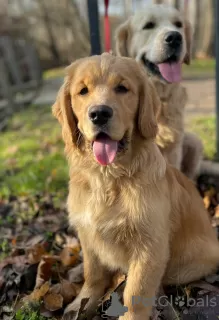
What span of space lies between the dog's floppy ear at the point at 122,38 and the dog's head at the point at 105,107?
1.59 metres

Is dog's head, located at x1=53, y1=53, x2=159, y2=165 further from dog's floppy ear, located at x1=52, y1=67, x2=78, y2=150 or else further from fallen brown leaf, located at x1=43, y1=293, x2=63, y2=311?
fallen brown leaf, located at x1=43, y1=293, x2=63, y2=311

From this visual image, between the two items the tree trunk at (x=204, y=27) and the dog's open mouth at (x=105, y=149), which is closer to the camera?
the dog's open mouth at (x=105, y=149)

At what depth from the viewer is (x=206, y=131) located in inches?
234

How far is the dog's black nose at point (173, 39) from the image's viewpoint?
323 centimetres

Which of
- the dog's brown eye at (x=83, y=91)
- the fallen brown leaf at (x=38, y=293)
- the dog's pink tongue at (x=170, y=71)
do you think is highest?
the dog's brown eye at (x=83, y=91)

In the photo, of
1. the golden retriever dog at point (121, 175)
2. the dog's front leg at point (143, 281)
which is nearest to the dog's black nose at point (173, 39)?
the golden retriever dog at point (121, 175)

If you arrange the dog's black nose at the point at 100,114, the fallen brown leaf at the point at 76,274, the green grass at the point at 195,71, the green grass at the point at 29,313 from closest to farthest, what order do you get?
the dog's black nose at the point at 100,114 < the green grass at the point at 29,313 < the fallen brown leaf at the point at 76,274 < the green grass at the point at 195,71

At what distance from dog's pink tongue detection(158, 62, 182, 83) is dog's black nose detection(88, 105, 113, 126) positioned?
1496mm

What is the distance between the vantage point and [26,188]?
4422 millimetres

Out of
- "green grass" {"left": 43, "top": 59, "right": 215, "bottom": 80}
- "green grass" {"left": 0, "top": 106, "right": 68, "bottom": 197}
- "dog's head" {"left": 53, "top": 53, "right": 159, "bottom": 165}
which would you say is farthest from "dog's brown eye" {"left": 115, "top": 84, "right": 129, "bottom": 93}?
"green grass" {"left": 43, "top": 59, "right": 215, "bottom": 80}

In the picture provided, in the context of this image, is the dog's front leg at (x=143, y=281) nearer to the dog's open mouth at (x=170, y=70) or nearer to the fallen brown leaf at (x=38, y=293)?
the fallen brown leaf at (x=38, y=293)

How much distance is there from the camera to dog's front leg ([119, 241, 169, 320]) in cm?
218

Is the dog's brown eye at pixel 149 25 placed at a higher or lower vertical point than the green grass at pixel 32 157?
higher

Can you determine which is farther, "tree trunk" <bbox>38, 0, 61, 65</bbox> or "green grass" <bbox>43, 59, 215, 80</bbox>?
"tree trunk" <bbox>38, 0, 61, 65</bbox>
